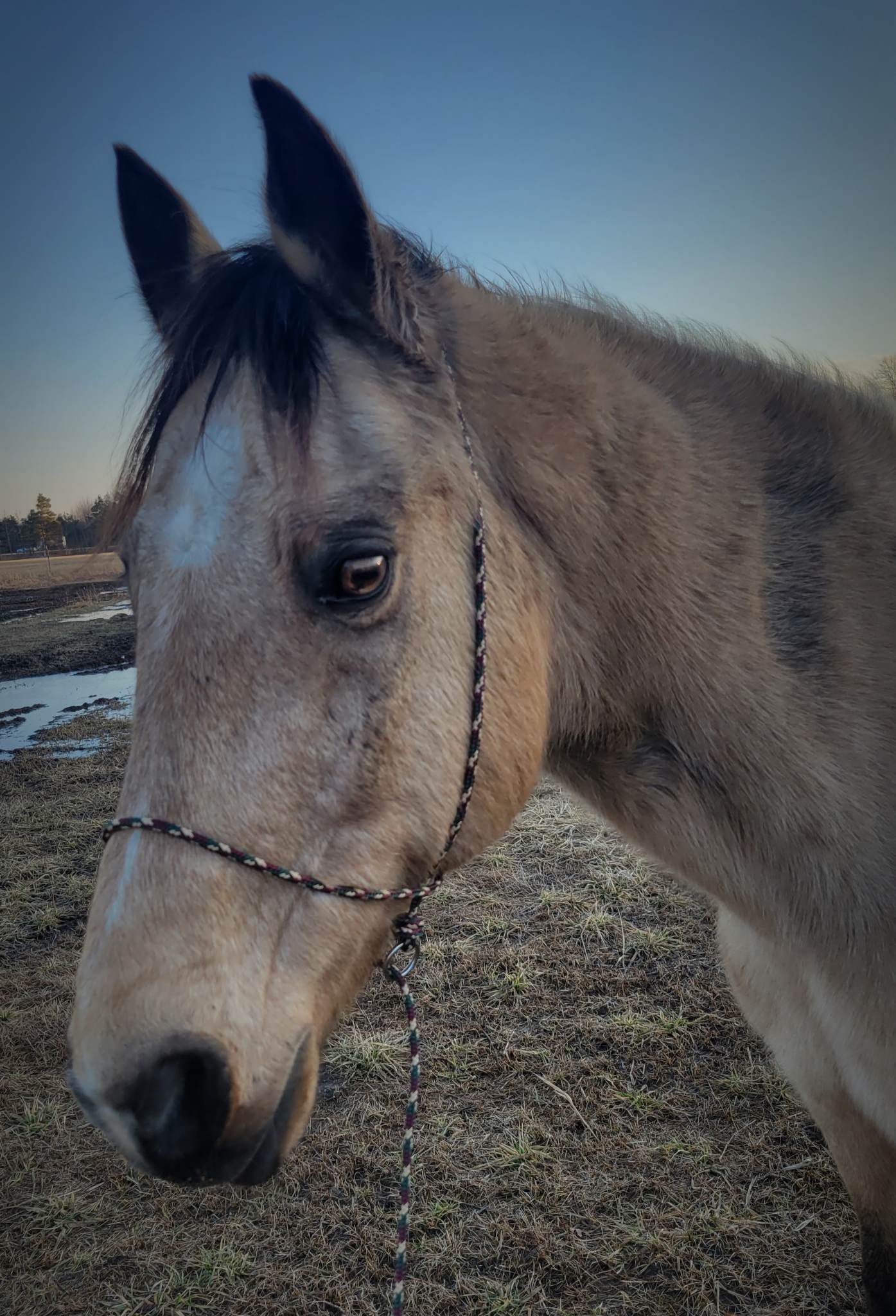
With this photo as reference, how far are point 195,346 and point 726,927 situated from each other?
2.16 metres

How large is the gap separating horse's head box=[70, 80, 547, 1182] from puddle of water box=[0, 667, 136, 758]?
740 cm

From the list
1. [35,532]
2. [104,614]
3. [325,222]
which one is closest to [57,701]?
[104,614]

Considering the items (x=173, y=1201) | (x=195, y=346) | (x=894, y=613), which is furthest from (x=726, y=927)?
(x=173, y=1201)

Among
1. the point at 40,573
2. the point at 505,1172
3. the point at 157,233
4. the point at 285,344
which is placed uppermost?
the point at 40,573

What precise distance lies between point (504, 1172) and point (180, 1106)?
2.28m

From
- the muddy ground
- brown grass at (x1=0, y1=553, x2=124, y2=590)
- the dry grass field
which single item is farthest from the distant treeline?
the dry grass field

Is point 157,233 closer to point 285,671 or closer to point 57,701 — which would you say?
point 285,671

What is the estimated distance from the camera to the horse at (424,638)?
1.17 meters

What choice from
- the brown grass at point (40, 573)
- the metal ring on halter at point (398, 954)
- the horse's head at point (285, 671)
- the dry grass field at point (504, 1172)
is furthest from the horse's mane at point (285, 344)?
the brown grass at point (40, 573)

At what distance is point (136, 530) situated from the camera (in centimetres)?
138

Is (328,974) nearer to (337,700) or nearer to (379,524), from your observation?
(337,700)

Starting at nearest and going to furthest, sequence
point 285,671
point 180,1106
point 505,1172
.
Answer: point 180,1106
point 285,671
point 505,1172

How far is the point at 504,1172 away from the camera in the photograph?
111 inches

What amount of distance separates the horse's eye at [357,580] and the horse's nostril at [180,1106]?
2.46 ft
